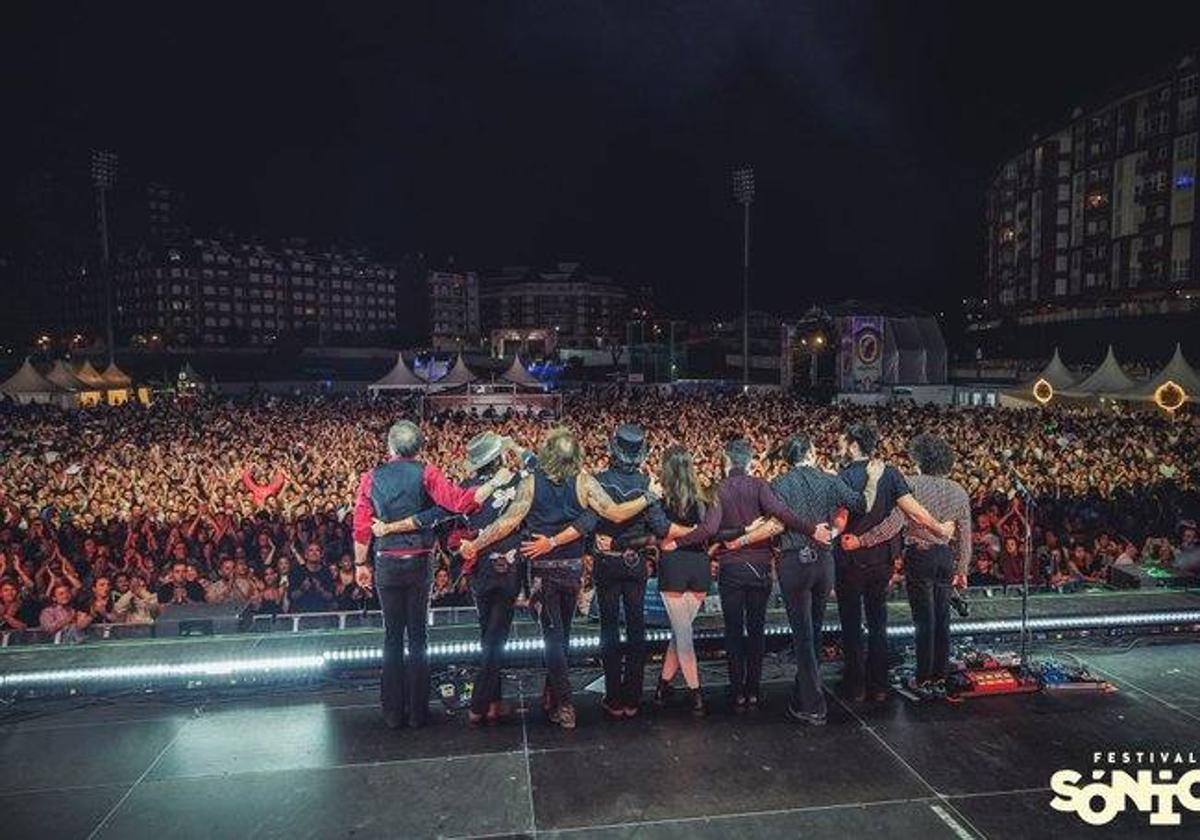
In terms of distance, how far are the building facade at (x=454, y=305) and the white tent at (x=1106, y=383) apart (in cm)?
11528

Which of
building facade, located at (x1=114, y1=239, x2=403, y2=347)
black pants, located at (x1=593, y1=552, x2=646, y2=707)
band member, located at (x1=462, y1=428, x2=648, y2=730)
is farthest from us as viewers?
building facade, located at (x1=114, y1=239, x2=403, y2=347)

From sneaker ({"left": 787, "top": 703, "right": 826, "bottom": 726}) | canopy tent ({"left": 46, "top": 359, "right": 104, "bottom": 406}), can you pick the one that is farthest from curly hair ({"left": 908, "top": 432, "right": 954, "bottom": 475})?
canopy tent ({"left": 46, "top": 359, "right": 104, "bottom": 406})

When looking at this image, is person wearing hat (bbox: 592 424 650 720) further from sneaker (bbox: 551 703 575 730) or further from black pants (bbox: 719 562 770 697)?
black pants (bbox: 719 562 770 697)

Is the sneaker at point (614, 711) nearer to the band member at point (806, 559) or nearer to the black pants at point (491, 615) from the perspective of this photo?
the black pants at point (491, 615)

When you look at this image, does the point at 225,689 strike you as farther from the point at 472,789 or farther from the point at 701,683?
the point at 701,683

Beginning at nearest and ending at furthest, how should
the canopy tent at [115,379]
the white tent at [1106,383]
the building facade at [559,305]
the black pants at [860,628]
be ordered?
the black pants at [860,628]
the white tent at [1106,383]
the canopy tent at [115,379]
the building facade at [559,305]

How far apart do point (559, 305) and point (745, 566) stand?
135m

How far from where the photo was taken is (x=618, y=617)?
13.8 feet

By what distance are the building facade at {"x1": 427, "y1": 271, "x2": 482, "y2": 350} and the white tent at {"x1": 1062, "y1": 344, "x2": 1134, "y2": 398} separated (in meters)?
115

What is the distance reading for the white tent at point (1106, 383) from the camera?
67.1 feet

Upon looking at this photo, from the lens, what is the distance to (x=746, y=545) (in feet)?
13.6

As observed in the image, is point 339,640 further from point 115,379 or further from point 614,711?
point 115,379

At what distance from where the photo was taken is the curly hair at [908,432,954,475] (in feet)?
14.6

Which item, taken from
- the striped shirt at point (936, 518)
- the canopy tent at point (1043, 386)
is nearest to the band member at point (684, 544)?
the striped shirt at point (936, 518)
